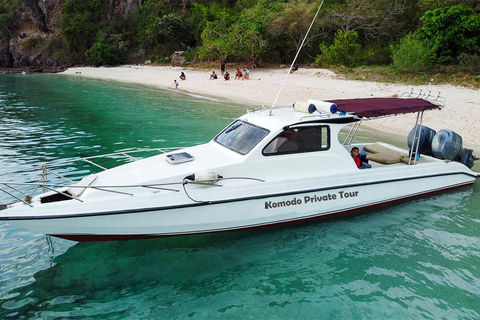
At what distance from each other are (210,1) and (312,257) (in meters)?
55.3

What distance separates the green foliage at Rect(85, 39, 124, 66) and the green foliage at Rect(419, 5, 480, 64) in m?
43.7

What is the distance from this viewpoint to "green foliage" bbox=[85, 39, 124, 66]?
53.2 metres

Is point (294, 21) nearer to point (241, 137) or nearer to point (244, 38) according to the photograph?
point (244, 38)

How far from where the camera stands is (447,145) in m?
9.13

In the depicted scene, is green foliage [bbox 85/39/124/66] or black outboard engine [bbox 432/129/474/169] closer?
black outboard engine [bbox 432/129/474/169]

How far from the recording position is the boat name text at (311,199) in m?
6.85

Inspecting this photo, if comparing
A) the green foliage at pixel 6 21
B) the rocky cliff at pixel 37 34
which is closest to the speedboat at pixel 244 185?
the rocky cliff at pixel 37 34

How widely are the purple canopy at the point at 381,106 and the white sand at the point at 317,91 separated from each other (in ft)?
19.9

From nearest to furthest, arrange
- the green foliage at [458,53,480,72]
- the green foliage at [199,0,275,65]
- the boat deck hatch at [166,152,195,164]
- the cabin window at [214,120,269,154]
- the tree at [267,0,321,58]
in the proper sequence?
the boat deck hatch at [166,152,195,164] → the cabin window at [214,120,269,154] → the green foliage at [458,53,480,72] → the tree at [267,0,321,58] → the green foliage at [199,0,275,65]

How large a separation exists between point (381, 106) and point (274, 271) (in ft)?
15.0

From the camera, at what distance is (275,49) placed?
3803cm

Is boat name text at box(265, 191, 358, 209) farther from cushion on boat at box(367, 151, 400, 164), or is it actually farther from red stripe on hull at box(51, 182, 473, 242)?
cushion on boat at box(367, 151, 400, 164)

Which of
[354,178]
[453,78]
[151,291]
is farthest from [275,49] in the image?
[151,291]

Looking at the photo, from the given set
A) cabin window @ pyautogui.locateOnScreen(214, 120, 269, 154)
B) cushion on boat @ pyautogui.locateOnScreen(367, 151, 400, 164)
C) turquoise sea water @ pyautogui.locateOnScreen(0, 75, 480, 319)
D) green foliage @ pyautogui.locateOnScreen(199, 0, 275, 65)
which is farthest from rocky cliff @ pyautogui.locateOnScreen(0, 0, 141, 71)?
turquoise sea water @ pyautogui.locateOnScreen(0, 75, 480, 319)
